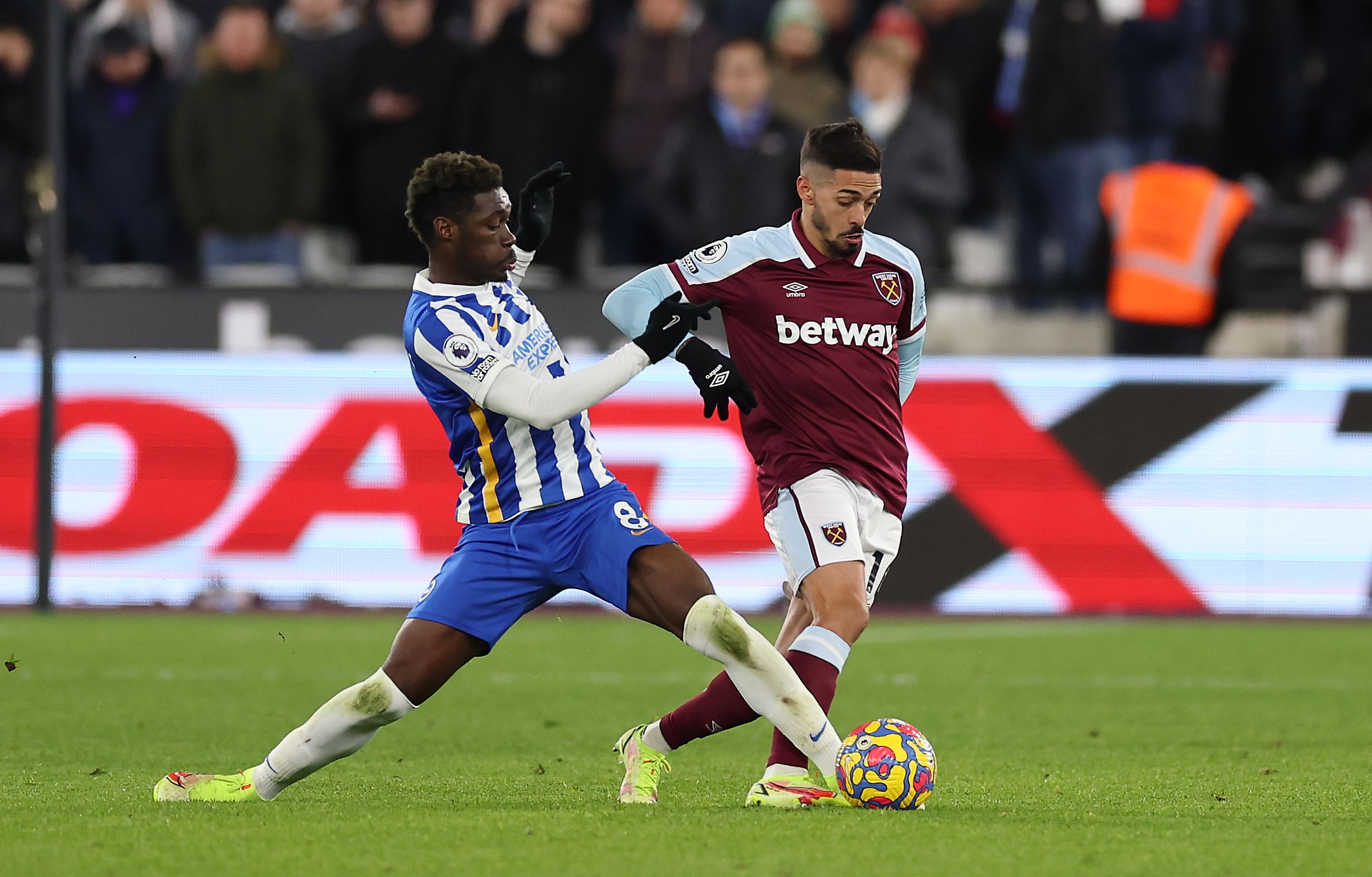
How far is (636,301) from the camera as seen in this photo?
6.07m

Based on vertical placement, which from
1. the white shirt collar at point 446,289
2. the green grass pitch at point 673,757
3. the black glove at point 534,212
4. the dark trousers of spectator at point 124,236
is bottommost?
the green grass pitch at point 673,757

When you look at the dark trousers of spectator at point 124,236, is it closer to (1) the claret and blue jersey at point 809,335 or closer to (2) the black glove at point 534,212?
(2) the black glove at point 534,212

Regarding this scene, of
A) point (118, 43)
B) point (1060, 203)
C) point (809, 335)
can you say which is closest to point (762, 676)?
point (809, 335)

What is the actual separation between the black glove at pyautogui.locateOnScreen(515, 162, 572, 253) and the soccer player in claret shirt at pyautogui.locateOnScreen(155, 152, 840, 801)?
408 mm

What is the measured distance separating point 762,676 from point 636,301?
4.01 feet

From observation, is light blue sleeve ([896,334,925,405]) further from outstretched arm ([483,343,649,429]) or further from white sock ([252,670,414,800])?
white sock ([252,670,414,800])

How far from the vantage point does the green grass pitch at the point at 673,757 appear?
194 inches

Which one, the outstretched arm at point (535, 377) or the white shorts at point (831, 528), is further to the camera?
the white shorts at point (831, 528)

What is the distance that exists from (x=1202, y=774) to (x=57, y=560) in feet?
25.4

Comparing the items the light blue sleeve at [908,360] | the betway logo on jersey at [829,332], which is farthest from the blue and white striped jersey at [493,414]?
the light blue sleeve at [908,360]

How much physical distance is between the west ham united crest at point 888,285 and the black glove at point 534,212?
1.01 meters

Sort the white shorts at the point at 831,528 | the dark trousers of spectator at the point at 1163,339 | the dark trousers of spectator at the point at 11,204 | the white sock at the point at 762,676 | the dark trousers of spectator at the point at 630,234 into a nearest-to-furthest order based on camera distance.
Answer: the white sock at the point at 762,676
the white shorts at the point at 831,528
the dark trousers of spectator at the point at 1163,339
the dark trousers of spectator at the point at 630,234
the dark trousers of spectator at the point at 11,204

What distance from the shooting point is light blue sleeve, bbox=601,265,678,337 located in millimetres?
6055

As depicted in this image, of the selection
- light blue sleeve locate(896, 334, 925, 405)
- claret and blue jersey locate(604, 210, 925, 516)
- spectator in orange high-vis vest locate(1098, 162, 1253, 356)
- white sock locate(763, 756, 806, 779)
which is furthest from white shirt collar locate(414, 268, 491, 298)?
spectator in orange high-vis vest locate(1098, 162, 1253, 356)
